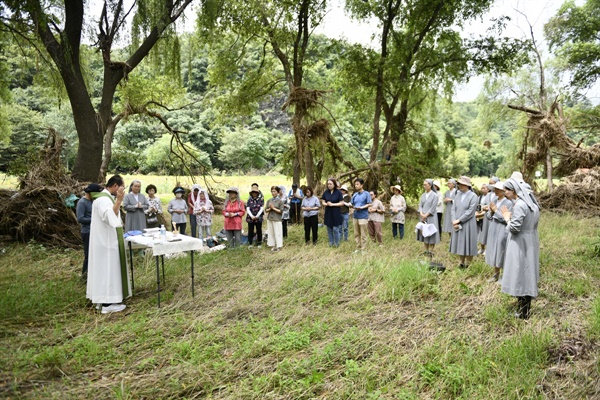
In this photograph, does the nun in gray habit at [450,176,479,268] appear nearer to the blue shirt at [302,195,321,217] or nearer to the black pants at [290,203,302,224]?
the blue shirt at [302,195,321,217]

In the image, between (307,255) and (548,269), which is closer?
(548,269)

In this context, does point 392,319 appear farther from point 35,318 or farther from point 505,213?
point 35,318

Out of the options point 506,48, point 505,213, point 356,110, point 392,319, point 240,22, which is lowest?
point 392,319

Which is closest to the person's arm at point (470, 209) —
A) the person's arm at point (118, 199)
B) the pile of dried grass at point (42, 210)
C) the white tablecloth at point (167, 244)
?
the white tablecloth at point (167, 244)

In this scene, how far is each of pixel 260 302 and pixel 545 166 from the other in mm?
17927

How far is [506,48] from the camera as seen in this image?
14805 millimetres

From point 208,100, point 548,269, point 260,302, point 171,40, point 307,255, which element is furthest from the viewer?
point 208,100

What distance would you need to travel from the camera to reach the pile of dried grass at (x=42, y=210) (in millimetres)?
9875

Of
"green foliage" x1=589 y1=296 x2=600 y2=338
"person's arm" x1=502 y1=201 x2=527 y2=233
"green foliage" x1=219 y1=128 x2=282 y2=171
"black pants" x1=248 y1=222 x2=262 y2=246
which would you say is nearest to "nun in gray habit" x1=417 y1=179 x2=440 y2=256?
"person's arm" x1=502 y1=201 x2=527 y2=233

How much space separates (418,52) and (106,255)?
14162 mm

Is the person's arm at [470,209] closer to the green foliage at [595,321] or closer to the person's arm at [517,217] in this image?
the person's arm at [517,217]

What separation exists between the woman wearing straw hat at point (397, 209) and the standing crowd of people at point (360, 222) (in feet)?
0.08

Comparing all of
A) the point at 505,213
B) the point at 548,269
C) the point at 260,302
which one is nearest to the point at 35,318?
the point at 260,302

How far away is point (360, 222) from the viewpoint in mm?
9211
